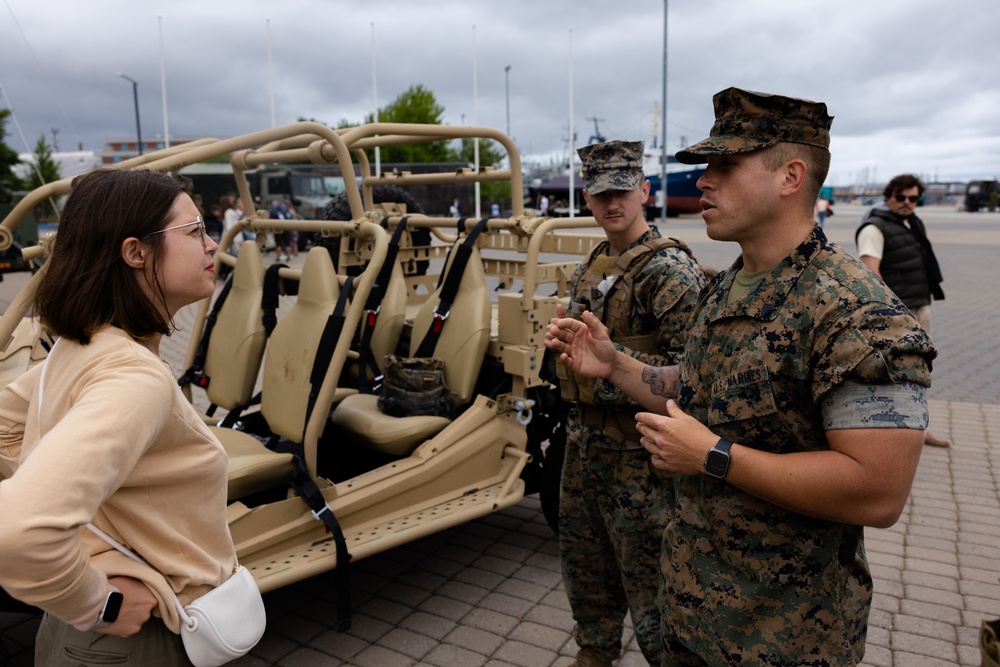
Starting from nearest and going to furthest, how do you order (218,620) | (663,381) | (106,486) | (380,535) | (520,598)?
(106,486), (218,620), (663,381), (380,535), (520,598)

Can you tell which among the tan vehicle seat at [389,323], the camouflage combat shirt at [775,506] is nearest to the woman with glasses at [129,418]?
the camouflage combat shirt at [775,506]

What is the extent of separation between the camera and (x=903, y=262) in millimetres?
5422

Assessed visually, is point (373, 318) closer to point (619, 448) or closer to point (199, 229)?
point (619, 448)

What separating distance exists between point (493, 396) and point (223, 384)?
1.43 m

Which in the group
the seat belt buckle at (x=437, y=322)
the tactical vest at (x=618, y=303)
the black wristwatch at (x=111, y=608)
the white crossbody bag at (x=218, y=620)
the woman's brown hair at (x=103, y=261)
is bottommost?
the white crossbody bag at (x=218, y=620)

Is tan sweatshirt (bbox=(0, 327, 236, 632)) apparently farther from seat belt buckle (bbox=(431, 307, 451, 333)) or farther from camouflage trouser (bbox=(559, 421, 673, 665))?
seat belt buckle (bbox=(431, 307, 451, 333))

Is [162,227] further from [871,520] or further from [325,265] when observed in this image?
[325,265]

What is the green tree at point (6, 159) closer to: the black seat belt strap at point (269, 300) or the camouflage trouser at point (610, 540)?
the black seat belt strap at point (269, 300)

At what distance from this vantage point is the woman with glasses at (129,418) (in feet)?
4.11

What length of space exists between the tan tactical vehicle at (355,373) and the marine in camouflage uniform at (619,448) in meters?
0.80

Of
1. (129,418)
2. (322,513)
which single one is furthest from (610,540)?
(129,418)

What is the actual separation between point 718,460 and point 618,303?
133 cm

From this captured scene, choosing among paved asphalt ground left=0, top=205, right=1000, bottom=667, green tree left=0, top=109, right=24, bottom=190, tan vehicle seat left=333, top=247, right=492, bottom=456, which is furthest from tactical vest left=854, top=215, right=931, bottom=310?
green tree left=0, top=109, right=24, bottom=190

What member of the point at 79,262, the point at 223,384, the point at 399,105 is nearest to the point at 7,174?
the point at 399,105
